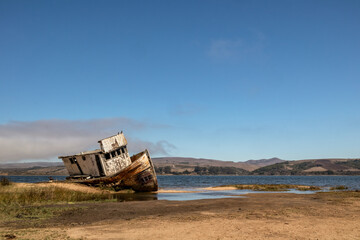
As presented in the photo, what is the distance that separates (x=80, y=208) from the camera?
16.2 m

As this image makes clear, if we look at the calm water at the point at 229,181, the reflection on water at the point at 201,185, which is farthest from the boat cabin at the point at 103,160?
the calm water at the point at 229,181

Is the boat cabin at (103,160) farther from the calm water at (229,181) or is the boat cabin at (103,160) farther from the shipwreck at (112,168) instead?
the calm water at (229,181)

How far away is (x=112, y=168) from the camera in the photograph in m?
33.4

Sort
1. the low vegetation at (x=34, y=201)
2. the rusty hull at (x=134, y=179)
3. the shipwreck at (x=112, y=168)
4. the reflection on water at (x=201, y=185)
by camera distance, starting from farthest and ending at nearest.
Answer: the shipwreck at (x=112, y=168), the rusty hull at (x=134, y=179), the reflection on water at (x=201, y=185), the low vegetation at (x=34, y=201)

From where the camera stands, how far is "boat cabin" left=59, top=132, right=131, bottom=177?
32.6 meters

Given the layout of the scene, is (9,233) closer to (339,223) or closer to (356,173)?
(339,223)

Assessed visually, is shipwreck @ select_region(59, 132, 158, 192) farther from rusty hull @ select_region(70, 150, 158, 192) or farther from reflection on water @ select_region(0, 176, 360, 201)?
reflection on water @ select_region(0, 176, 360, 201)

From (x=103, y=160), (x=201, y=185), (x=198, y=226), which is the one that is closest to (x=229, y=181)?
(x=201, y=185)

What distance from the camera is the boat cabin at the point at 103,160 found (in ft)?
107

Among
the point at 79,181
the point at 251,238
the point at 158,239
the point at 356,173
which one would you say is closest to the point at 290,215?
the point at 251,238

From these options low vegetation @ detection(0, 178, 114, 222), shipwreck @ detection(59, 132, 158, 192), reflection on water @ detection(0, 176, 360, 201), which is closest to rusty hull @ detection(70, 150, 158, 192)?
shipwreck @ detection(59, 132, 158, 192)

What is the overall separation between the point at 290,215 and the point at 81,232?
29.1 ft

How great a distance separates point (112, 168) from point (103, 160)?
4.86 ft

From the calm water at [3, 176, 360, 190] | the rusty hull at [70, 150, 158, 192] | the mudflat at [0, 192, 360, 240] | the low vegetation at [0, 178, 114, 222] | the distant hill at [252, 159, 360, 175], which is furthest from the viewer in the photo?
the distant hill at [252, 159, 360, 175]
